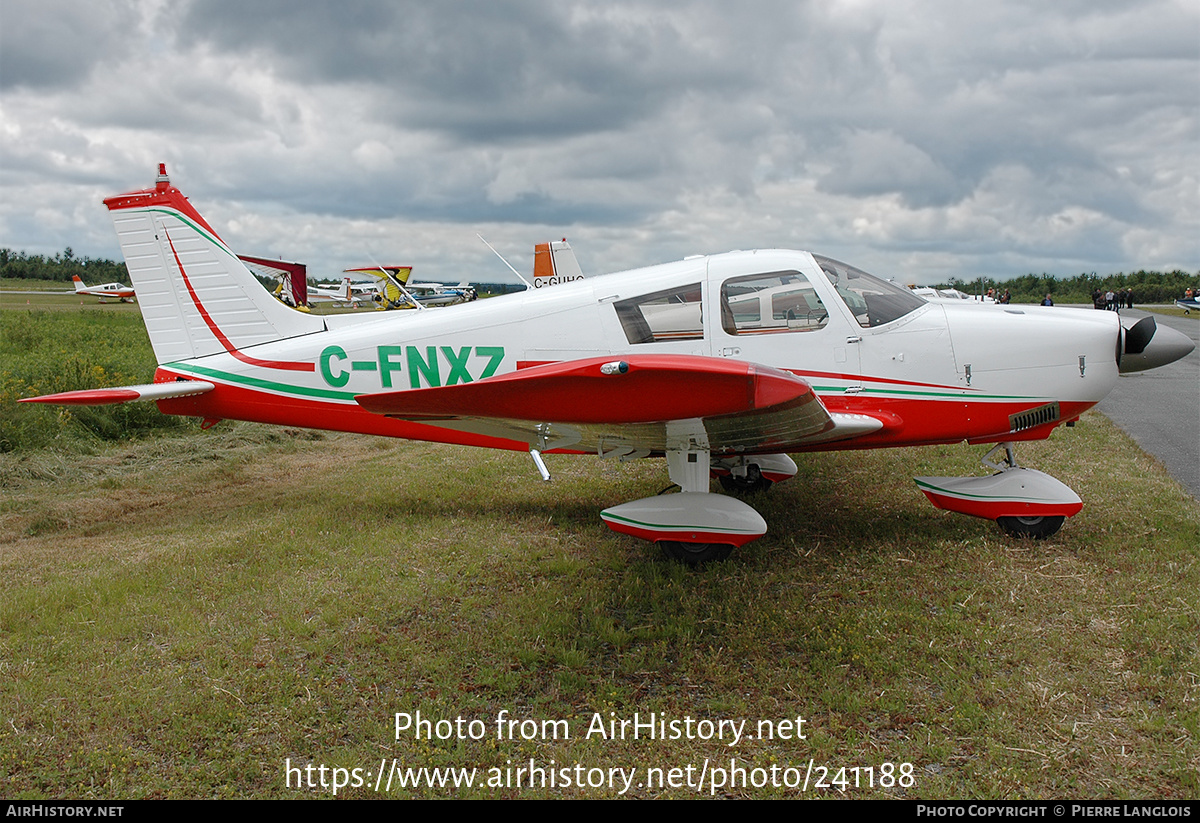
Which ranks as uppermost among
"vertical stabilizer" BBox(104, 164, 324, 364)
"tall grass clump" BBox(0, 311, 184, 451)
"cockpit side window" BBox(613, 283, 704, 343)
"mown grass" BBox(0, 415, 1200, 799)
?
"vertical stabilizer" BBox(104, 164, 324, 364)

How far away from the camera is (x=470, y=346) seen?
18.6 ft

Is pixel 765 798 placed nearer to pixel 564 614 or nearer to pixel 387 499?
pixel 564 614

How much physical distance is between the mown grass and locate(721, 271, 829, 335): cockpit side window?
1643 mm

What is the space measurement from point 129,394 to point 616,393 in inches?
184

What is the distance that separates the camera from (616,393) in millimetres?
3422

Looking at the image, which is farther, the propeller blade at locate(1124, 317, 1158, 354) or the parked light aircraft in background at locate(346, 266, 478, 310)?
the parked light aircraft in background at locate(346, 266, 478, 310)

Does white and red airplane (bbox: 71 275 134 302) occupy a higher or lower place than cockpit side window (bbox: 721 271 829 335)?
higher

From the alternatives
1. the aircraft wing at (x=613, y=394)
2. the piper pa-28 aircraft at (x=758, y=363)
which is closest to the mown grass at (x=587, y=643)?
the piper pa-28 aircraft at (x=758, y=363)

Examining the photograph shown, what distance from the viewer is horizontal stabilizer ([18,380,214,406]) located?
5707 mm

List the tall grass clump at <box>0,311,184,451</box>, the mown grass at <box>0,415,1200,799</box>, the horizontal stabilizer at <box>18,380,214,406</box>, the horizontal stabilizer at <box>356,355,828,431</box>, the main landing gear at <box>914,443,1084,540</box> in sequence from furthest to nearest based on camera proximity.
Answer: the tall grass clump at <box>0,311,184,451</box>
the horizontal stabilizer at <box>18,380,214,406</box>
the main landing gear at <box>914,443,1084,540</box>
the horizontal stabilizer at <box>356,355,828,431</box>
the mown grass at <box>0,415,1200,799</box>

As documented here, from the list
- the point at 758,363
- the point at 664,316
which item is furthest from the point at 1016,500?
the point at 664,316

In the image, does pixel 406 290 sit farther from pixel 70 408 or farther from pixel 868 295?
pixel 868 295

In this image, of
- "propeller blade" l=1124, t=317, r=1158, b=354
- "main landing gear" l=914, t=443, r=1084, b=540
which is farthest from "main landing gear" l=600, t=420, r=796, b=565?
"propeller blade" l=1124, t=317, r=1158, b=354

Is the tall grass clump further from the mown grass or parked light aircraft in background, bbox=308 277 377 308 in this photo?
parked light aircraft in background, bbox=308 277 377 308
